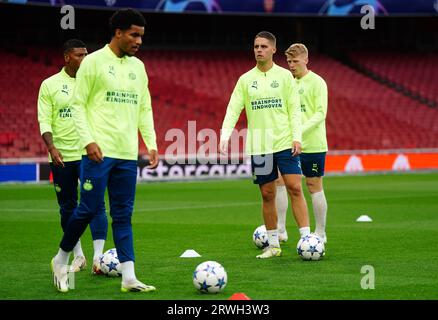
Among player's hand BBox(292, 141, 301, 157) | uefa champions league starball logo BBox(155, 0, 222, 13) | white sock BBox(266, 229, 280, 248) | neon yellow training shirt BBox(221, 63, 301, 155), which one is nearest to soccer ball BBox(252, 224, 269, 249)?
white sock BBox(266, 229, 280, 248)

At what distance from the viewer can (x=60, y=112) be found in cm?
1002

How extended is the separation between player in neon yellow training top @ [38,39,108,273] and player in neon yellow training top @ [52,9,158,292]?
1504 millimetres

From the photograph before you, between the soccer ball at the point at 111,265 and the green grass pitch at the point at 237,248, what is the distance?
0.11 m

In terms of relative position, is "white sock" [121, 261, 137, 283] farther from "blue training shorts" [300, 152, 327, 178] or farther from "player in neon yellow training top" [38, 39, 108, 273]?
"blue training shorts" [300, 152, 327, 178]

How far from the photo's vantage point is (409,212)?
17.2 m

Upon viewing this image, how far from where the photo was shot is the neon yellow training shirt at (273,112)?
35.6 feet

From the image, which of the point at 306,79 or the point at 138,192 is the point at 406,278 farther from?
the point at 138,192

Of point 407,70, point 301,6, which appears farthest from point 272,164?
point 407,70

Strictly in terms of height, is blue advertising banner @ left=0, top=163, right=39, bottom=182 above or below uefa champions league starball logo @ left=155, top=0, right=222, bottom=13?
below

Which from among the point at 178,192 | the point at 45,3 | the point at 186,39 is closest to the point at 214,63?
the point at 186,39

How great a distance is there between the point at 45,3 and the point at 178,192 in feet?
36.6

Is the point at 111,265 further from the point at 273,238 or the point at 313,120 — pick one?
the point at 313,120

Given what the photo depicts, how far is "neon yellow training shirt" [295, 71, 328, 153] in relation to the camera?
11.9 metres

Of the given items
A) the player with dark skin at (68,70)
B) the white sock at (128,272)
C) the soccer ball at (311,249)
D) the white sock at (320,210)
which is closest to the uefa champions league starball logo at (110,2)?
the white sock at (320,210)
